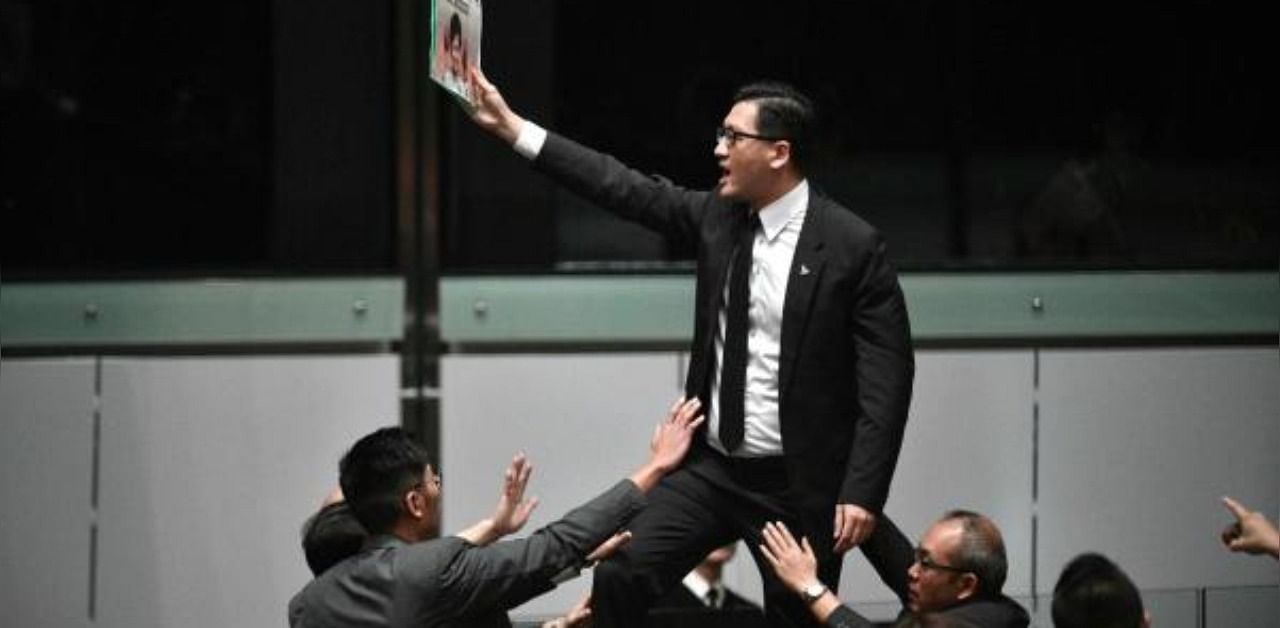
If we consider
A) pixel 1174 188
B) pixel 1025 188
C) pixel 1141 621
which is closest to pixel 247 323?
pixel 1025 188

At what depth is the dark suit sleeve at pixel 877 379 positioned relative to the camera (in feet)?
15.7

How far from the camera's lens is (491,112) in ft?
16.1

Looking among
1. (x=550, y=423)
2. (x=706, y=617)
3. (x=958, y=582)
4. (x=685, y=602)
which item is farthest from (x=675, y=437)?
(x=550, y=423)

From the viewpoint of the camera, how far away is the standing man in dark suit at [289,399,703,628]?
423cm

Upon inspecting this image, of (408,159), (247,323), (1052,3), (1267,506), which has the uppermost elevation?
(1052,3)

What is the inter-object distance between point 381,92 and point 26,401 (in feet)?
4.37

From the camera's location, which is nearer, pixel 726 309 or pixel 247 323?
pixel 726 309

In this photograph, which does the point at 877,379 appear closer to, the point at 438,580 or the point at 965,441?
the point at 438,580

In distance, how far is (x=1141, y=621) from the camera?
Answer: 4113mm

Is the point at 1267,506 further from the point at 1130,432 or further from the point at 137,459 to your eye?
the point at 137,459

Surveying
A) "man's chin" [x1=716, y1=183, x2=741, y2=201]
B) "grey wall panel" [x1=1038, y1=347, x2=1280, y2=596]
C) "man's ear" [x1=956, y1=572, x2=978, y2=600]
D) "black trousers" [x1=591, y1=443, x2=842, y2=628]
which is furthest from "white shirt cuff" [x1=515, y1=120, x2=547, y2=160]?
"grey wall panel" [x1=1038, y1=347, x2=1280, y2=596]

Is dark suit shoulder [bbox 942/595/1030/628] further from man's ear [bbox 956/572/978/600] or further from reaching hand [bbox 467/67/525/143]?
reaching hand [bbox 467/67/525/143]

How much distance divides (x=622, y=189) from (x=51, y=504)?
2.55 meters

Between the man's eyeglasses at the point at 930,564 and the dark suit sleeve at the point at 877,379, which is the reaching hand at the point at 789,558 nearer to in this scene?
the dark suit sleeve at the point at 877,379
